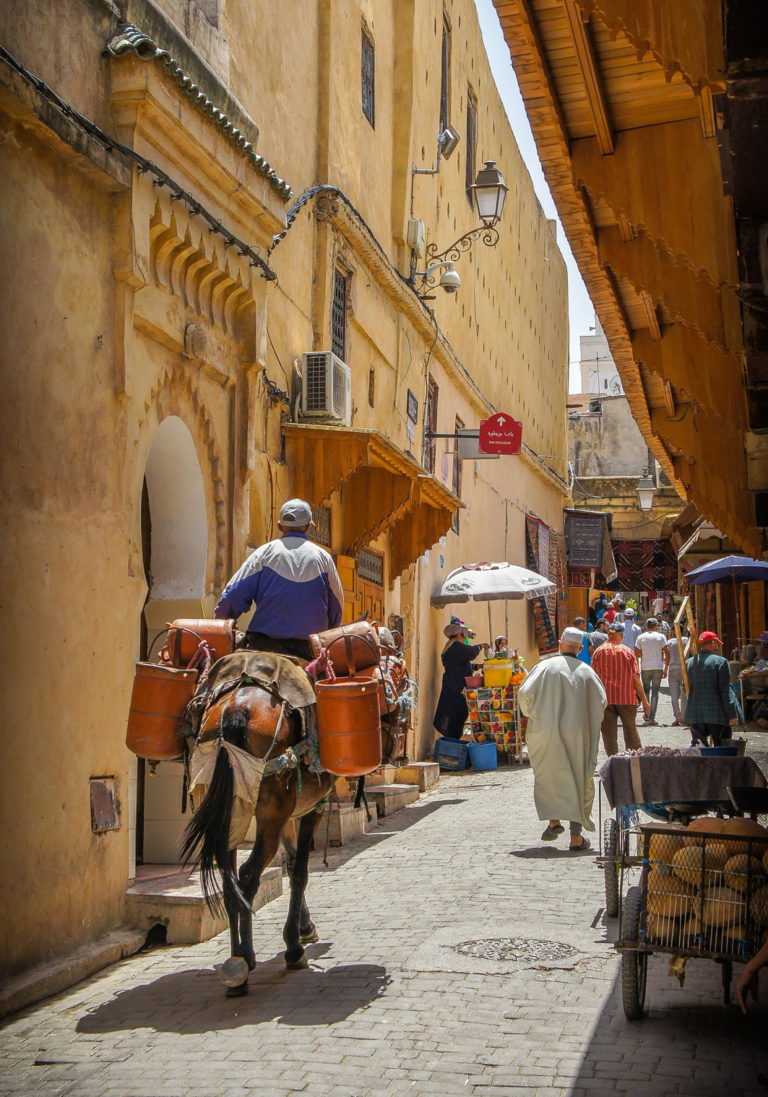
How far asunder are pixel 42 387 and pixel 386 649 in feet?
7.68

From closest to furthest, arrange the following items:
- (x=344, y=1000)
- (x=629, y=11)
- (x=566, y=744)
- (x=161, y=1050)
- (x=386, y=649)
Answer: (x=629, y=11)
(x=161, y=1050)
(x=344, y=1000)
(x=386, y=649)
(x=566, y=744)

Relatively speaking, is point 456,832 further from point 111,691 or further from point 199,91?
point 199,91

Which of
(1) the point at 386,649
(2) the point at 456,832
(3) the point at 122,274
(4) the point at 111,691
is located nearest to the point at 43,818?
(4) the point at 111,691

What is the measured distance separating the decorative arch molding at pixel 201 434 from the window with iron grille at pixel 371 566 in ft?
16.5

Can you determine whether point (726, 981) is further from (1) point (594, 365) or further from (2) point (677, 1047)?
(1) point (594, 365)

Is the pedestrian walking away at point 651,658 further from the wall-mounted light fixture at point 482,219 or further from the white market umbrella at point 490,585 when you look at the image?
the wall-mounted light fixture at point 482,219

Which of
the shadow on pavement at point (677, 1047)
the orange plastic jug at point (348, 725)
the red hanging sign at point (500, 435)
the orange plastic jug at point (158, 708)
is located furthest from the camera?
the red hanging sign at point (500, 435)

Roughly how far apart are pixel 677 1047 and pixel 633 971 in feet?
1.29

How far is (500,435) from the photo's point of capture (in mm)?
18641

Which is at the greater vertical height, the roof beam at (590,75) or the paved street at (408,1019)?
the roof beam at (590,75)

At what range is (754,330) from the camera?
5.29m

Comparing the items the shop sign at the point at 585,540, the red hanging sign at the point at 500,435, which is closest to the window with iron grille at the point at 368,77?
the red hanging sign at the point at 500,435

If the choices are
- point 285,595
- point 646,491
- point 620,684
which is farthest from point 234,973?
point 646,491

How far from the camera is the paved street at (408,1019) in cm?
456
